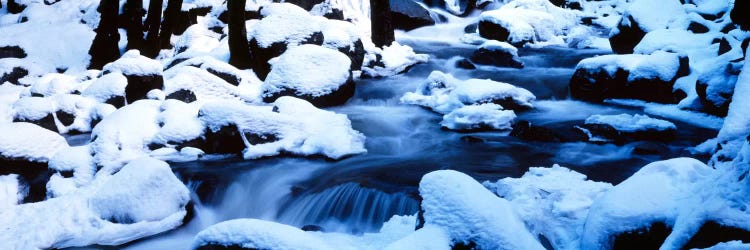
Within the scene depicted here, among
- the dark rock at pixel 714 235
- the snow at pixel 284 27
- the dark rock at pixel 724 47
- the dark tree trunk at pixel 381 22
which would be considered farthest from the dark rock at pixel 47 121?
the dark rock at pixel 724 47

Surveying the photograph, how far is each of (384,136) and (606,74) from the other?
4042 mm

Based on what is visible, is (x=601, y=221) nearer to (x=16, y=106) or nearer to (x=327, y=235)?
(x=327, y=235)

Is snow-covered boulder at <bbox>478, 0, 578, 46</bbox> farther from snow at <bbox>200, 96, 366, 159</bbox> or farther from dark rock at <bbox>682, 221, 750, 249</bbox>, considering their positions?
dark rock at <bbox>682, 221, 750, 249</bbox>

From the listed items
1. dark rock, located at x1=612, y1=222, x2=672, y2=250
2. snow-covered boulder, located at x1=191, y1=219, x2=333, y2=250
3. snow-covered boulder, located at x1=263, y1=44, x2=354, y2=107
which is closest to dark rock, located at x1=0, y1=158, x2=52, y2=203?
snow-covered boulder, located at x1=191, y1=219, x2=333, y2=250

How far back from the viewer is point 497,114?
7121mm

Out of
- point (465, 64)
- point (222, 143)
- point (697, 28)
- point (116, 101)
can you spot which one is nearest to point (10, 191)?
point (222, 143)

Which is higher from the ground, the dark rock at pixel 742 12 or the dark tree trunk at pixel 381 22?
the dark rock at pixel 742 12

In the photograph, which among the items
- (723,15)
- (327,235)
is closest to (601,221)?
(327,235)

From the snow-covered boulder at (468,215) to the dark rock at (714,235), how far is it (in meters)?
0.72

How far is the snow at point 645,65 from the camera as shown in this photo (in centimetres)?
808

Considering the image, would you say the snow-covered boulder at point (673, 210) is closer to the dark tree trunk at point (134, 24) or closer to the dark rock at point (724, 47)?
the dark rock at point (724, 47)

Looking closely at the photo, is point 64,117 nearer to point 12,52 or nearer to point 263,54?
point 263,54

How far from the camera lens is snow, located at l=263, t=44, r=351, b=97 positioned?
26.5 feet

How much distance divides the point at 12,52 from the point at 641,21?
1452 cm
